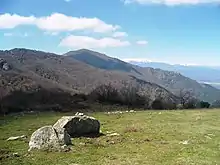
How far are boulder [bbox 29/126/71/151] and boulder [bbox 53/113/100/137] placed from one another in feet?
16.3

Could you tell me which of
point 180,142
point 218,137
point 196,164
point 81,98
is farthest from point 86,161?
point 81,98

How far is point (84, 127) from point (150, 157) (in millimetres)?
10846

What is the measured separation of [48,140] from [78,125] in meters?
7.54

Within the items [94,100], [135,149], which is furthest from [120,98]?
[135,149]

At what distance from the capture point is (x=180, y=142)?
29.7 meters

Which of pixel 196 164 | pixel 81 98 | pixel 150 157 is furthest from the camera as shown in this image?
pixel 81 98

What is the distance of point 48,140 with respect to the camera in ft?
83.6

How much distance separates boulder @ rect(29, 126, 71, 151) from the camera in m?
25.2

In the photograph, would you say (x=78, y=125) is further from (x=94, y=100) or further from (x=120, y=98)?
(x=120, y=98)

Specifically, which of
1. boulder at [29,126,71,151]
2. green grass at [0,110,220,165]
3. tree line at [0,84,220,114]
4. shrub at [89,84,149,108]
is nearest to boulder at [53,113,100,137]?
green grass at [0,110,220,165]

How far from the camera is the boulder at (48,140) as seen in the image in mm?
25156

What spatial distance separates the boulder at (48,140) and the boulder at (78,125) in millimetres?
4961

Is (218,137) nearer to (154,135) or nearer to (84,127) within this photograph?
(154,135)

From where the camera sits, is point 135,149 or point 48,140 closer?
point 48,140
